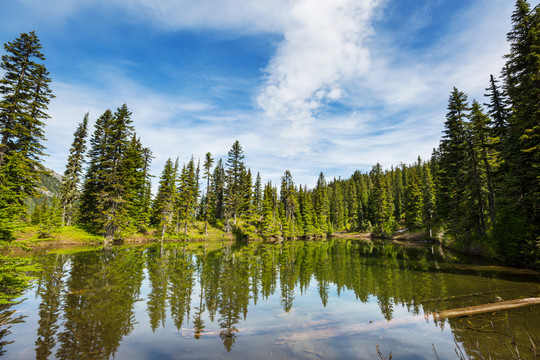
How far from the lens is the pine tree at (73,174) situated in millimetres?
38812

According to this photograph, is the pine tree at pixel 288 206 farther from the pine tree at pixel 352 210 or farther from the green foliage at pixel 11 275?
the green foliage at pixel 11 275

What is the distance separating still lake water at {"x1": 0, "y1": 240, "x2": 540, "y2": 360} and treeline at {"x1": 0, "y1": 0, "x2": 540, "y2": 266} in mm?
4099

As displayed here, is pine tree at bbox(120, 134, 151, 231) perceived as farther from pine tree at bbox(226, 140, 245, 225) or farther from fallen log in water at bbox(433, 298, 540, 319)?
fallen log in water at bbox(433, 298, 540, 319)

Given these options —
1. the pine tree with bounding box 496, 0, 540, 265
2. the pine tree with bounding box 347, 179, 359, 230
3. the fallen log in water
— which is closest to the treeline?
the pine tree with bounding box 496, 0, 540, 265

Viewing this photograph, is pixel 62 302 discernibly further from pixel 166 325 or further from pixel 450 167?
pixel 450 167

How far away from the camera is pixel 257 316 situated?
10.2 metres

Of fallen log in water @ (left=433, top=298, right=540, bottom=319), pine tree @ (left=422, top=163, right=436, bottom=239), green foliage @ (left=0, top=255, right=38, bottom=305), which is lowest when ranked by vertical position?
fallen log in water @ (left=433, top=298, right=540, bottom=319)

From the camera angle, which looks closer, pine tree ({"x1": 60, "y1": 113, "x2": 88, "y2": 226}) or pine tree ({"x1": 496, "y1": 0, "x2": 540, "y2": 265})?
pine tree ({"x1": 496, "y1": 0, "x2": 540, "y2": 265})

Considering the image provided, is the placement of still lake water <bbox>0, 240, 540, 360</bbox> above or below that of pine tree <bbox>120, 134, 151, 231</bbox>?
below

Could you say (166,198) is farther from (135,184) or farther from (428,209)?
(428,209)

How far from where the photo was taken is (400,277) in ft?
56.1

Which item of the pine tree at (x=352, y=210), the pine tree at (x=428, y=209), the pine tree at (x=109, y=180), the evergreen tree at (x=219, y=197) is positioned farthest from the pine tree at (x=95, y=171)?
the pine tree at (x=352, y=210)

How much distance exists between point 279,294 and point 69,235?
34389 mm

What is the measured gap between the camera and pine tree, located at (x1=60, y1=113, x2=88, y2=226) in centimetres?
3881
